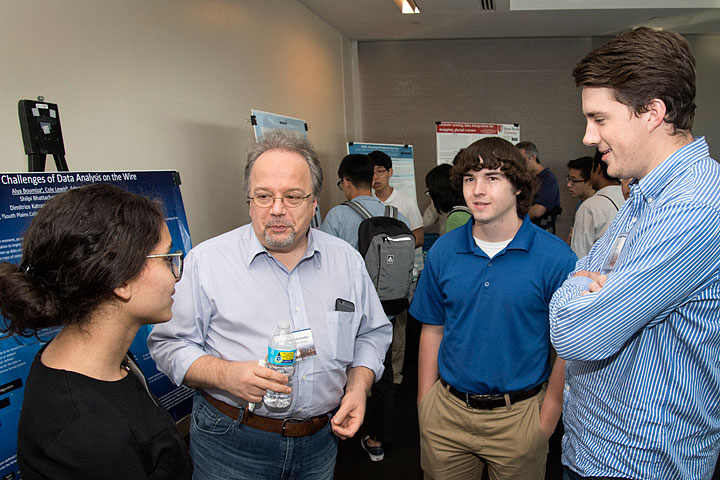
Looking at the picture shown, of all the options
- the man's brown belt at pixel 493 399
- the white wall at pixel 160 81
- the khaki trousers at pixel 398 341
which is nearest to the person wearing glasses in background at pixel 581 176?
the khaki trousers at pixel 398 341

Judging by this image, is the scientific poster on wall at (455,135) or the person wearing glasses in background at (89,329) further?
the scientific poster on wall at (455,135)

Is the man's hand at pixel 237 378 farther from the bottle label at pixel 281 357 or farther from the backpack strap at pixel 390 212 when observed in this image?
the backpack strap at pixel 390 212

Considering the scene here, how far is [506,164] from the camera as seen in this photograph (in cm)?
181

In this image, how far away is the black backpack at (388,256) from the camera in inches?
115

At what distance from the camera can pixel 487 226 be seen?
71.4 inches

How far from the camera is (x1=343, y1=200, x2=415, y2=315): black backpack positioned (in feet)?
9.59

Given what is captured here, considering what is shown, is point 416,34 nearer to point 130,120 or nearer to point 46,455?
point 130,120

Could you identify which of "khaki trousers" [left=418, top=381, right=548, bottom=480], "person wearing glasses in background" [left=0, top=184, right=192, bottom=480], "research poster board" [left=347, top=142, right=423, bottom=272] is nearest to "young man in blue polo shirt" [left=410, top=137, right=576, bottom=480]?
"khaki trousers" [left=418, top=381, right=548, bottom=480]

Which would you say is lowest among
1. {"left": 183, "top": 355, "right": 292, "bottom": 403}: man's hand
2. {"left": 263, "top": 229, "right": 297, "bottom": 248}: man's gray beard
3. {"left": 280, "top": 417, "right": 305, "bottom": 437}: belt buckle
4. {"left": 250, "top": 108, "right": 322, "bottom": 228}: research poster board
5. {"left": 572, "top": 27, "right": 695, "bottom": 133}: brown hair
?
{"left": 280, "top": 417, "right": 305, "bottom": 437}: belt buckle

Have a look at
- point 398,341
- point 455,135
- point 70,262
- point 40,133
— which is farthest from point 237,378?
point 455,135

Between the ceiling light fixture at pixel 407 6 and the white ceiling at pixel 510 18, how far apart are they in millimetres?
66

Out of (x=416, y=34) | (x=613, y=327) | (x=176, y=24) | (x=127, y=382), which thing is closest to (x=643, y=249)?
(x=613, y=327)

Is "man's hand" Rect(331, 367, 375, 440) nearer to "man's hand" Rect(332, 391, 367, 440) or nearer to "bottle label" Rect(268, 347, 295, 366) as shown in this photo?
"man's hand" Rect(332, 391, 367, 440)

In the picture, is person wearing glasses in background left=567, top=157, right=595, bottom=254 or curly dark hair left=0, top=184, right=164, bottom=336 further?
person wearing glasses in background left=567, top=157, right=595, bottom=254
